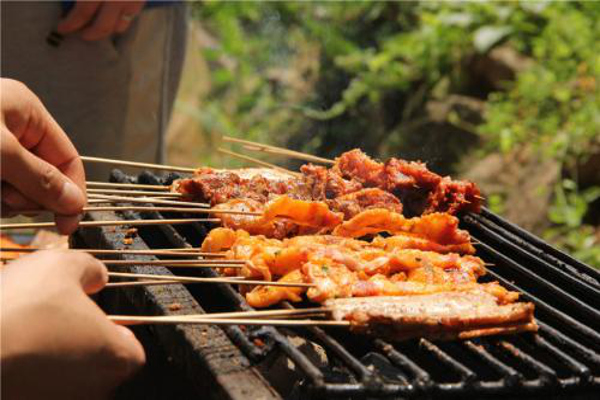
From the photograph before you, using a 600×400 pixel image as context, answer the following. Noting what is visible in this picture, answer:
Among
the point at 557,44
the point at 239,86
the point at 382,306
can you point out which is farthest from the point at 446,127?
the point at 382,306

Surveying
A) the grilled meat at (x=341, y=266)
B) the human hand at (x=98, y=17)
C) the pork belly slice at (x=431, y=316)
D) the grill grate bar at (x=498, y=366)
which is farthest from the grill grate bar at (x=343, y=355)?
the human hand at (x=98, y=17)

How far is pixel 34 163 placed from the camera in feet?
8.60

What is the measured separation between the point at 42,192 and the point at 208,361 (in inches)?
38.7

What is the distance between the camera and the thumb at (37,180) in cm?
256

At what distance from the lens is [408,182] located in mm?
4066

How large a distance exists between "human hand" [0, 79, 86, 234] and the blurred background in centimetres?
457

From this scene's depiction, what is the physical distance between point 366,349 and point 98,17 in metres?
4.29

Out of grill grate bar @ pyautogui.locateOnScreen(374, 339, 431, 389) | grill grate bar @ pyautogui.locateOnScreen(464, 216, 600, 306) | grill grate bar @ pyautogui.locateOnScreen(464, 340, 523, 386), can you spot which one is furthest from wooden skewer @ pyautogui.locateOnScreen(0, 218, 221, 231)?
grill grate bar @ pyautogui.locateOnScreen(464, 216, 600, 306)

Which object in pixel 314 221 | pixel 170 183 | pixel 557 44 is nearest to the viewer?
pixel 314 221

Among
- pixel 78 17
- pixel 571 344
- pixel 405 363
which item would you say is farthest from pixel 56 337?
pixel 78 17

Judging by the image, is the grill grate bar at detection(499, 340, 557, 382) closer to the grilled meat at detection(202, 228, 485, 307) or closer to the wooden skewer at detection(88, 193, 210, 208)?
the grilled meat at detection(202, 228, 485, 307)

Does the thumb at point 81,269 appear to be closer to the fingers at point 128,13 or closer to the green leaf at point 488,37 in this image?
the fingers at point 128,13

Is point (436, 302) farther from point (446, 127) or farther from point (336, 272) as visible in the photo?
point (446, 127)

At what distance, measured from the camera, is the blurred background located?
335 inches
